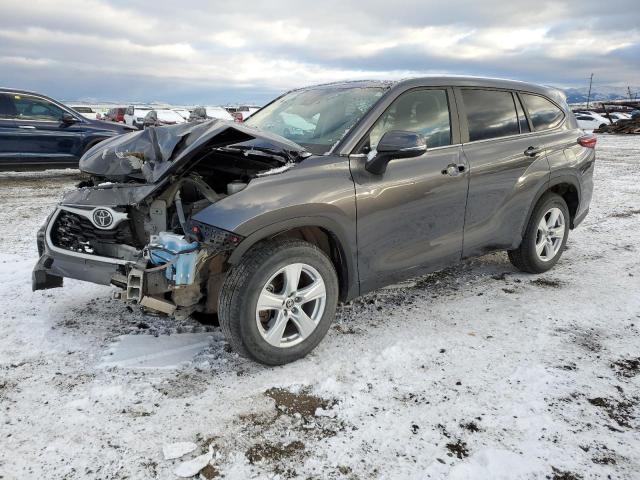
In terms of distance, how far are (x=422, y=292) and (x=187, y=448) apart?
2535mm

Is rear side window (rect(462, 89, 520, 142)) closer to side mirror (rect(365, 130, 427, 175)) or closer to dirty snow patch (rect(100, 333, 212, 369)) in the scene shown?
side mirror (rect(365, 130, 427, 175))

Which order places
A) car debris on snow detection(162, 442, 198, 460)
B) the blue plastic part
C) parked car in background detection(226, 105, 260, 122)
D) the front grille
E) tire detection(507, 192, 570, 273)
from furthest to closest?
parked car in background detection(226, 105, 260, 122) < tire detection(507, 192, 570, 273) < the front grille < the blue plastic part < car debris on snow detection(162, 442, 198, 460)

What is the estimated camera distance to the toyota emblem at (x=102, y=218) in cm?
315

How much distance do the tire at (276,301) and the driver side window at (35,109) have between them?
28.2 feet

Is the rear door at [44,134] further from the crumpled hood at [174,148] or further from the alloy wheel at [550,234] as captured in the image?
the alloy wheel at [550,234]

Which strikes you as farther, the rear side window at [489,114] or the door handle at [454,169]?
the rear side window at [489,114]

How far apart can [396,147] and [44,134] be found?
344 inches

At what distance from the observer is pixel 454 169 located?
3719 mm

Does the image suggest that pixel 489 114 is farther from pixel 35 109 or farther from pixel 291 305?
pixel 35 109

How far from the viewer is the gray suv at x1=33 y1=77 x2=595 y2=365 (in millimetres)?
2857

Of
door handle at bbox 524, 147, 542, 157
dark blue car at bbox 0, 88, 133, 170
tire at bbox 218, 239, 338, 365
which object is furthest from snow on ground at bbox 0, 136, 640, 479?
dark blue car at bbox 0, 88, 133, 170

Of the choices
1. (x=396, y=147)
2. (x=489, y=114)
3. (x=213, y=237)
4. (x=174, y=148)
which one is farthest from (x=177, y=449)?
(x=489, y=114)

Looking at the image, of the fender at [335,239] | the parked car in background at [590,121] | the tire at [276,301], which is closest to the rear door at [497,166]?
the fender at [335,239]

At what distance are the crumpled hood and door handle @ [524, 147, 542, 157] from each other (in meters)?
2.14
